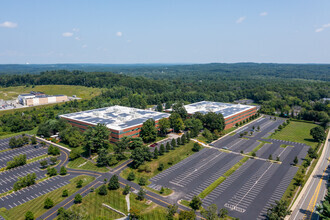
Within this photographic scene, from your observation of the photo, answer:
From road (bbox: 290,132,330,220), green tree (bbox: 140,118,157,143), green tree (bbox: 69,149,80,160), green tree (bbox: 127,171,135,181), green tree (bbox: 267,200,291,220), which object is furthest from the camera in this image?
green tree (bbox: 140,118,157,143)

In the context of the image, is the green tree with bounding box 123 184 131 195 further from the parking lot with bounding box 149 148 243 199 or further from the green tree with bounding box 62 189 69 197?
the green tree with bounding box 62 189 69 197

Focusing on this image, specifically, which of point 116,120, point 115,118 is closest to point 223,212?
point 116,120

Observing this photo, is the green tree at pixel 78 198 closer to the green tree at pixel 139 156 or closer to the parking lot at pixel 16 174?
the green tree at pixel 139 156

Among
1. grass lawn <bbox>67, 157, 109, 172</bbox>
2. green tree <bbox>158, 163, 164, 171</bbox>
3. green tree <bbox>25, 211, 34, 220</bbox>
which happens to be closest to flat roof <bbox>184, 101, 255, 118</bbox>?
green tree <bbox>158, 163, 164, 171</bbox>

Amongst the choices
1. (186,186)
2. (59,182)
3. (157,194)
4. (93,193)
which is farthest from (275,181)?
(59,182)

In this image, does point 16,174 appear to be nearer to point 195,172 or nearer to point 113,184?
point 113,184

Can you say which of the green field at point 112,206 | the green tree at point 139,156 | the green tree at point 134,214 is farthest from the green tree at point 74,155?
the green tree at point 134,214

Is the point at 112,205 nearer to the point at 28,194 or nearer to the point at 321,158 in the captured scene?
the point at 28,194
